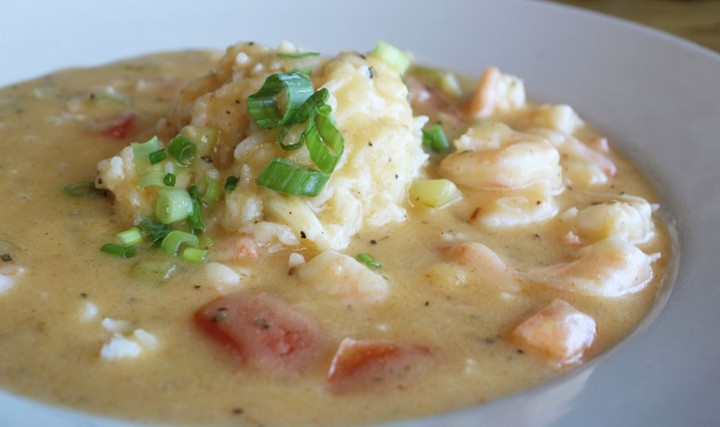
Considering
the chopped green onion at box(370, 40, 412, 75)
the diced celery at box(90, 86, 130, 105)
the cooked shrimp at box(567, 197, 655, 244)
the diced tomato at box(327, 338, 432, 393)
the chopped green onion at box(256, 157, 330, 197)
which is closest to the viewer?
the diced tomato at box(327, 338, 432, 393)

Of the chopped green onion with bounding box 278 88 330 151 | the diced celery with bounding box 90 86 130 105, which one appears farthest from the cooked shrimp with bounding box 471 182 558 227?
the diced celery with bounding box 90 86 130 105

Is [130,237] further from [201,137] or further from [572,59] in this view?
[572,59]

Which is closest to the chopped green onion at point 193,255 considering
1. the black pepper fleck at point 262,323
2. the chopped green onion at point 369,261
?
the black pepper fleck at point 262,323

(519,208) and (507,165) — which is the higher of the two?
(507,165)

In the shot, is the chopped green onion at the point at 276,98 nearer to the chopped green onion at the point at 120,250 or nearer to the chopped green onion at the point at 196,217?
the chopped green onion at the point at 196,217

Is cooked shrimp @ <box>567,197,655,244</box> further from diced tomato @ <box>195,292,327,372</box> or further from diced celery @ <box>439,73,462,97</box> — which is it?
diced celery @ <box>439,73,462,97</box>

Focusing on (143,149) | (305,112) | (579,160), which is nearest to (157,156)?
(143,149)
